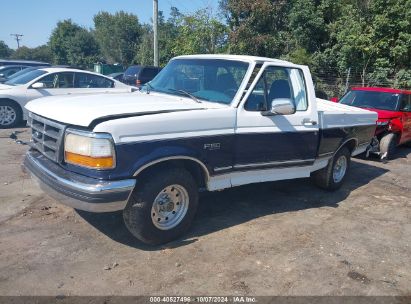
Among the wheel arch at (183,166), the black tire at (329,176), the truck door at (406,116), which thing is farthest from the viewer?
the truck door at (406,116)

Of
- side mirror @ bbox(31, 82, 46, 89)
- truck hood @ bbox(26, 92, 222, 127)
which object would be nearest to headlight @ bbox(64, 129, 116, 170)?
truck hood @ bbox(26, 92, 222, 127)

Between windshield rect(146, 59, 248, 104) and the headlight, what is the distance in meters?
1.62

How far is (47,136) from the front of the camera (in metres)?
4.25

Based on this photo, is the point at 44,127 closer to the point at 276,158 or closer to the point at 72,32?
the point at 276,158

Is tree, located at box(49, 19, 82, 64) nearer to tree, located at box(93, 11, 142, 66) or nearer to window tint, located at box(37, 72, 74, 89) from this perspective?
tree, located at box(93, 11, 142, 66)

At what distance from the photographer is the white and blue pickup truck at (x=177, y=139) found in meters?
3.73

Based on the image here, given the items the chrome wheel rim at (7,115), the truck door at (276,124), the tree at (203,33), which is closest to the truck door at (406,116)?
the truck door at (276,124)

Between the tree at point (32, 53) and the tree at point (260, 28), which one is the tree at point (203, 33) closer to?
the tree at point (260, 28)

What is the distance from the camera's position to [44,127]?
429cm

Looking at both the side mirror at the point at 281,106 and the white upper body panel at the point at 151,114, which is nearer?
the white upper body panel at the point at 151,114

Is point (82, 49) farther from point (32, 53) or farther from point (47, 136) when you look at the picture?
point (47, 136)

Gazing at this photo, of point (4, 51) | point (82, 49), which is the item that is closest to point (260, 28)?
point (82, 49)

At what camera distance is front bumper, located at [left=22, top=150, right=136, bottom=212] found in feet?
12.0

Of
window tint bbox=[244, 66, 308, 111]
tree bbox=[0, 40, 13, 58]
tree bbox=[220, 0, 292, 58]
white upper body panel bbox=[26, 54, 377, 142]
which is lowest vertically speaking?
tree bbox=[0, 40, 13, 58]
